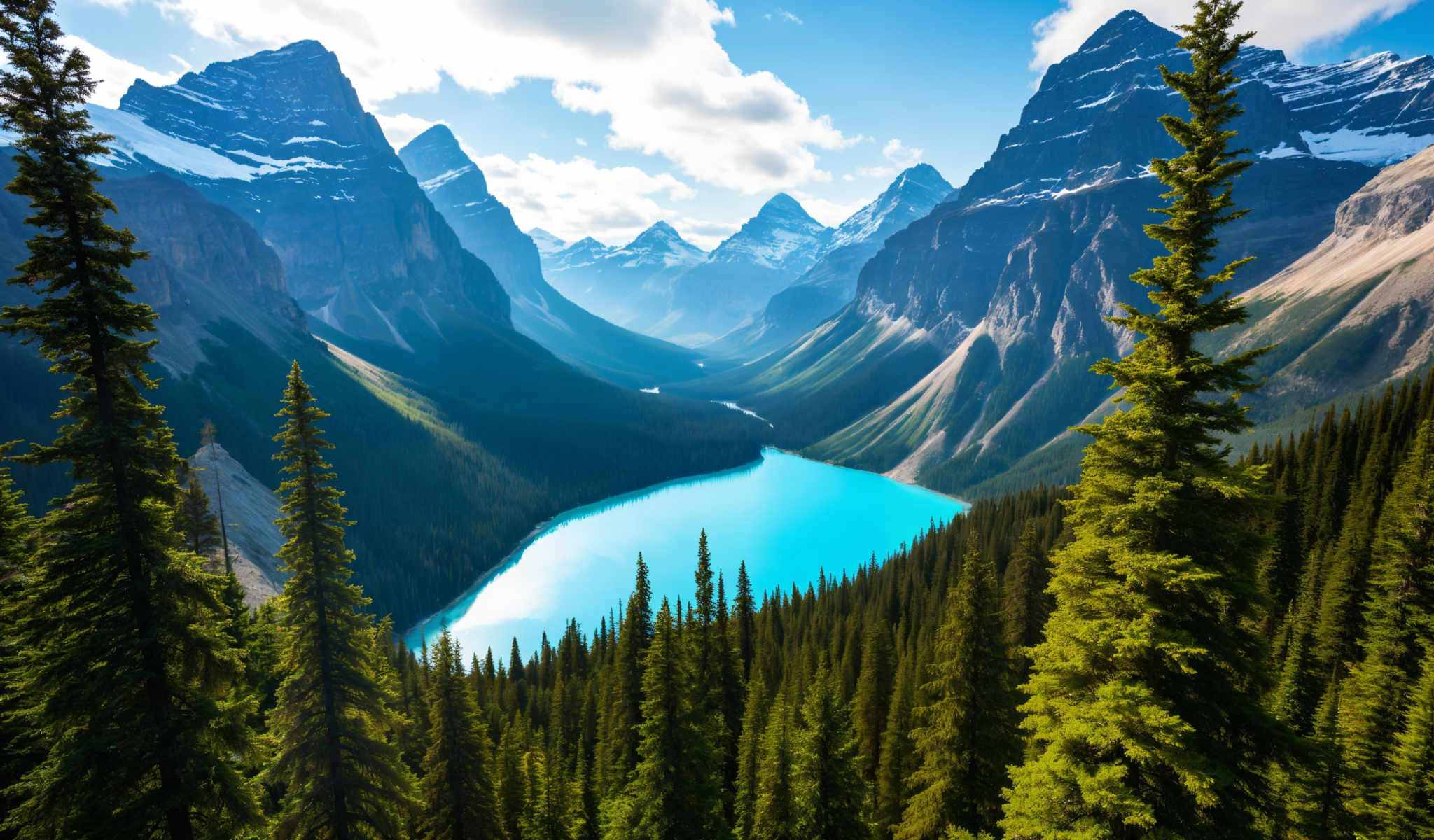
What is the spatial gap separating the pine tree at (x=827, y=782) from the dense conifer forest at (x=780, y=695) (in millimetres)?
112

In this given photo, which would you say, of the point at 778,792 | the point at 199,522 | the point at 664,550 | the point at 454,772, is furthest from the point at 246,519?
the point at 778,792

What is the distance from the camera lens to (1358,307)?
145 meters

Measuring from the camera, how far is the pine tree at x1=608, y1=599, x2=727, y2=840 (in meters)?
19.8

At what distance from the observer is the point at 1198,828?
34.2 ft

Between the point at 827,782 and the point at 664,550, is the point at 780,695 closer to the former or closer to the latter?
the point at 827,782

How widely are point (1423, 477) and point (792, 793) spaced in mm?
32902

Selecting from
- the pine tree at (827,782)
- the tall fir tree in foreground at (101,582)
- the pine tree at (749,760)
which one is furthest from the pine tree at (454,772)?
the pine tree at (827,782)

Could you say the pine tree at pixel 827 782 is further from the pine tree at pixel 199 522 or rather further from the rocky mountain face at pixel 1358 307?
the rocky mountain face at pixel 1358 307

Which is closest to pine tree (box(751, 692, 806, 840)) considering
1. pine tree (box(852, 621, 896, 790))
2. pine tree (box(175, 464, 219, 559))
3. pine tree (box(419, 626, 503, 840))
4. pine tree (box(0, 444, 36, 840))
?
pine tree (box(419, 626, 503, 840))

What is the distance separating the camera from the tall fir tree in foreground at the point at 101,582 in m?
12.7

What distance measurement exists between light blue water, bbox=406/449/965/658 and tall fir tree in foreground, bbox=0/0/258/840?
80493 millimetres

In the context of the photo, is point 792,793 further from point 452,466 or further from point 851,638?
→ point 452,466

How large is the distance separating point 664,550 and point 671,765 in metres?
128

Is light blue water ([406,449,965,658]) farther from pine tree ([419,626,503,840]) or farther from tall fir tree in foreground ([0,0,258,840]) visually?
tall fir tree in foreground ([0,0,258,840])
